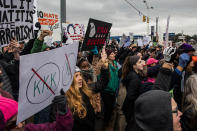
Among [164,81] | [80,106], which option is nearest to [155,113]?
[164,81]

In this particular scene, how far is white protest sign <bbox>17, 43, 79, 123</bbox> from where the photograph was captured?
139 centimetres

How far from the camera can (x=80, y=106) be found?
238 cm

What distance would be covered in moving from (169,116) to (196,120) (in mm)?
194

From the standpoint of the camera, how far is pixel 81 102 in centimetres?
246

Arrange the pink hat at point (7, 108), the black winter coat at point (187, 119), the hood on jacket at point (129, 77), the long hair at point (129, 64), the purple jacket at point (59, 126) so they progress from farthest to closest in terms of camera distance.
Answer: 1. the long hair at point (129, 64)
2. the hood on jacket at point (129, 77)
3. the black winter coat at point (187, 119)
4. the purple jacket at point (59, 126)
5. the pink hat at point (7, 108)

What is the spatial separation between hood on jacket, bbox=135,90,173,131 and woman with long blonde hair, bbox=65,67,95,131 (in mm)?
983

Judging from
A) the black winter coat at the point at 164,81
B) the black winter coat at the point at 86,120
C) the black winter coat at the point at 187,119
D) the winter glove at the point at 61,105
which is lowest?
the black winter coat at the point at 86,120

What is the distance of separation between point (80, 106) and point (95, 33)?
6.21ft

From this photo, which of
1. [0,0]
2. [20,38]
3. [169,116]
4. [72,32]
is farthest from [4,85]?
[72,32]

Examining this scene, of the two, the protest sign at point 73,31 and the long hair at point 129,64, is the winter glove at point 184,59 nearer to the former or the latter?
the long hair at point 129,64

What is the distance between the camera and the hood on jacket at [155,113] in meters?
1.39

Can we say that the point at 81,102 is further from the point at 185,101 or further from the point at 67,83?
the point at 185,101

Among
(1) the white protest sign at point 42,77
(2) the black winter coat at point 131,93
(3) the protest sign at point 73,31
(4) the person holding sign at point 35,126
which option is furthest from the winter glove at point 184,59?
(3) the protest sign at point 73,31

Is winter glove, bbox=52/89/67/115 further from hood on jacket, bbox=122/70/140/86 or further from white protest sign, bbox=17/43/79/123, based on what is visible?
hood on jacket, bbox=122/70/140/86
